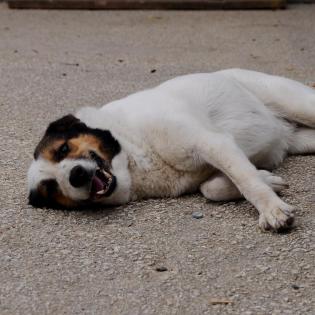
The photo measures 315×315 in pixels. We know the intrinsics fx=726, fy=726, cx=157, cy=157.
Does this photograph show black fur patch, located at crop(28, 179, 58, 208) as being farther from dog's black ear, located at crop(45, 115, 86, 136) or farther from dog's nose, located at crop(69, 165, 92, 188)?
dog's black ear, located at crop(45, 115, 86, 136)

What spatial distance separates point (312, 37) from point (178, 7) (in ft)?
9.84

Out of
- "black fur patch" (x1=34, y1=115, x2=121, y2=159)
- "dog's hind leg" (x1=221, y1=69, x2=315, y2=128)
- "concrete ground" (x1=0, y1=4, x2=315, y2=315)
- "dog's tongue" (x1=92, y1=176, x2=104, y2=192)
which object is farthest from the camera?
"dog's hind leg" (x1=221, y1=69, x2=315, y2=128)

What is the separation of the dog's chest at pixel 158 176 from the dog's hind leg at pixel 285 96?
1.05 m

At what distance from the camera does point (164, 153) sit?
4180 mm

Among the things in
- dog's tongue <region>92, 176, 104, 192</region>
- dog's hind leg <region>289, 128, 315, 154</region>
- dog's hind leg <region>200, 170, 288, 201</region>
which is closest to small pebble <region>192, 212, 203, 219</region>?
dog's hind leg <region>200, 170, 288, 201</region>

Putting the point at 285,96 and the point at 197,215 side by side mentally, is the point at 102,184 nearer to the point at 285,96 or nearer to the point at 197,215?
the point at 197,215

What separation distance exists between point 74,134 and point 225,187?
0.92 meters

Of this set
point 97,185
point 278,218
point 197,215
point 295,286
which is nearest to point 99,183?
point 97,185

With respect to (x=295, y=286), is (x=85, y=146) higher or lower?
higher

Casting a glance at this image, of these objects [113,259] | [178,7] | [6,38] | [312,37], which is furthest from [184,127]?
[178,7]

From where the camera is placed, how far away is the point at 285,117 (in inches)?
202

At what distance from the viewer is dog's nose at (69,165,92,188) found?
12.9 feet

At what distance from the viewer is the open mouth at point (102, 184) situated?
4.08 metres

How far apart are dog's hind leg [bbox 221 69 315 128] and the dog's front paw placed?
148 centimetres
